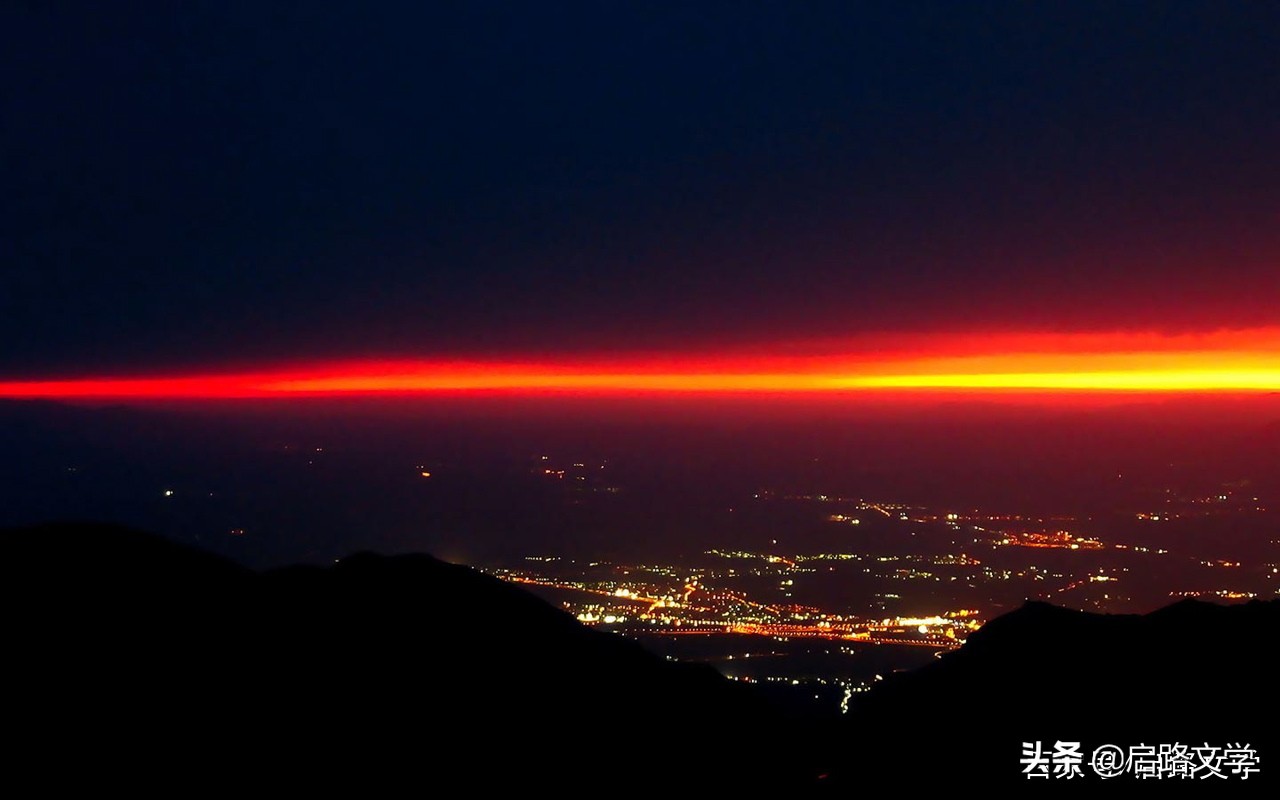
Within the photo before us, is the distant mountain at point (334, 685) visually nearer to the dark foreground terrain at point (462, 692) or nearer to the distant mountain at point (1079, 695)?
the dark foreground terrain at point (462, 692)

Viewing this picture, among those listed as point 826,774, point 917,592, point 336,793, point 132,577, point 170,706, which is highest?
point 132,577

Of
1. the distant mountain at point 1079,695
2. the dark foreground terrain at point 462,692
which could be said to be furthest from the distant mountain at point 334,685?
the distant mountain at point 1079,695

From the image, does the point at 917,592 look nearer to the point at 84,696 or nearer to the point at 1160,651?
the point at 1160,651

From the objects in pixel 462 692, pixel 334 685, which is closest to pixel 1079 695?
pixel 462 692

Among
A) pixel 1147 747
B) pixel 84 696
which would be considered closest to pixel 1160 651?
pixel 1147 747

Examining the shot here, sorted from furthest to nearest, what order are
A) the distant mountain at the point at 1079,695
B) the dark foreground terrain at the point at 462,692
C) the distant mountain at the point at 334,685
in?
the distant mountain at the point at 1079,695
the dark foreground terrain at the point at 462,692
the distant mountain at the point at 334,685
